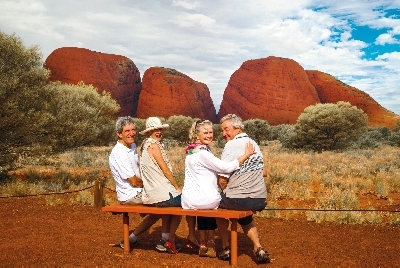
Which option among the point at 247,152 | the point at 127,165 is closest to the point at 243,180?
the point at 247,152

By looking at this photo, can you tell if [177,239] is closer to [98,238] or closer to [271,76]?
[98,238]

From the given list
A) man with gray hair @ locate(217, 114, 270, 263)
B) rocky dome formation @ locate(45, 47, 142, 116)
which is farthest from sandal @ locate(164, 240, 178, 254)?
rocky dome formation @ locate(45, 47, 142, 116)

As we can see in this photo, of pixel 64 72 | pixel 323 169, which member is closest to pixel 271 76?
pixel 64 72

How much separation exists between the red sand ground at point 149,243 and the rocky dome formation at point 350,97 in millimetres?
75948

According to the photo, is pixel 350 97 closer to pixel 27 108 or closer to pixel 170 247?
pixel 27 108

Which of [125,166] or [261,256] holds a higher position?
[125,166]

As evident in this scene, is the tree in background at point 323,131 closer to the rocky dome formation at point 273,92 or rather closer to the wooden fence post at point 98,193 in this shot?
the wooden fence post at point 98,193

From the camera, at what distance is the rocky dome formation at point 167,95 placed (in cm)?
8475

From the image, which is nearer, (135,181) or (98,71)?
(135,181)

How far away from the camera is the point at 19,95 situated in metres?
11.8

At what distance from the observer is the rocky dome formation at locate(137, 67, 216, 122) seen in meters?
84.8

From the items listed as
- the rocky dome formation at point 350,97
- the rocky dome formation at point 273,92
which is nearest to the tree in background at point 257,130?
the rocky dome formation at point 273,92

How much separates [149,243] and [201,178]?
6.16 ft

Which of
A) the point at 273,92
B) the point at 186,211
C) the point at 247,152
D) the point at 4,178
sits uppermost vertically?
the point at 273,92
